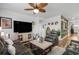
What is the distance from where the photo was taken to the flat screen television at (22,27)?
91.4 inches

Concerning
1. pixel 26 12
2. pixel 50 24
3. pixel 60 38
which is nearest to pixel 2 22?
pixel 26 12

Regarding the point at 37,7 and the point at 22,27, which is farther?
the point at 22,27

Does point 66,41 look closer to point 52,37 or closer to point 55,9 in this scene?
point 52,37

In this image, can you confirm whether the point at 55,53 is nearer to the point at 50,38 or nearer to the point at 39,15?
the point at 50,38

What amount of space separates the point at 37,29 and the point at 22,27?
269 millimetres

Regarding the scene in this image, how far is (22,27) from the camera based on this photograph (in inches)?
93.0

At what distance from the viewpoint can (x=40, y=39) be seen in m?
2.32

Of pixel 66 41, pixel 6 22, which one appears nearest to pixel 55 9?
pixel 66 41

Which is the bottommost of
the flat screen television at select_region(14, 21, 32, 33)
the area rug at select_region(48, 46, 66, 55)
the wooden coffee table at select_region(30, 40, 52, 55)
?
the area rug at select_region(48, 46, 66, 55)

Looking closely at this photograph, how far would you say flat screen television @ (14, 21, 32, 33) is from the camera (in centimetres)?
232

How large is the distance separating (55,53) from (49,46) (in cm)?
17

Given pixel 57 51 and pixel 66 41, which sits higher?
pixel 66 41

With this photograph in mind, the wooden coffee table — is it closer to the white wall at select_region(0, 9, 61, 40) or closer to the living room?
the living room

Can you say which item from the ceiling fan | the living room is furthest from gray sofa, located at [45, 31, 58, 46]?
the ceiling fan
